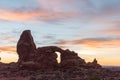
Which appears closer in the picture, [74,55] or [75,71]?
[75,71]

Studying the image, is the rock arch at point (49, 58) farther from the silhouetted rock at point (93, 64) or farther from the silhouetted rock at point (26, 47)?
the silhouetted rock at point (93, 64)

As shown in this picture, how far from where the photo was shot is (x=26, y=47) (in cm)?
8475

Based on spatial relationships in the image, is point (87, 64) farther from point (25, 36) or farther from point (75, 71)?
point (25, 36)

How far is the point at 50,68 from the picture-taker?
81.9 m

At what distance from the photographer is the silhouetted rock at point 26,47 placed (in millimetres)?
84625

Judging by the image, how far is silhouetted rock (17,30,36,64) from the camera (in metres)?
84.6

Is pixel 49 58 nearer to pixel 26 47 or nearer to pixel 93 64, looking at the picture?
pixel 26 47

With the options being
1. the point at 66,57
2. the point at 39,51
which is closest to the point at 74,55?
the point at 66,57

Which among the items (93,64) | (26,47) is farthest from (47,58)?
(93,64)

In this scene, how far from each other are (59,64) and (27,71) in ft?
26.3

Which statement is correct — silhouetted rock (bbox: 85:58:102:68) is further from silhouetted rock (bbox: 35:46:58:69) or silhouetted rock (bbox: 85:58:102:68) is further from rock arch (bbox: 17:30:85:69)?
silhouetted rock (bbox: 35:46:58:69)

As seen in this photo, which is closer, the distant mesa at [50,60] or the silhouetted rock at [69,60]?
the silhouetted rock at [69,60]

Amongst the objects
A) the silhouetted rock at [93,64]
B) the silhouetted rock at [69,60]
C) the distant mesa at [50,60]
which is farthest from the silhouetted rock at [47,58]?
the silhouetted rock at [93,64]

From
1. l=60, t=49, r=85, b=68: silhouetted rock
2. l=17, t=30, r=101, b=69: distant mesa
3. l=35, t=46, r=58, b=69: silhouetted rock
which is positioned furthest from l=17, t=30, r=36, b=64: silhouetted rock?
l=60, t=49, r=85, b=68: silhouetted rock
